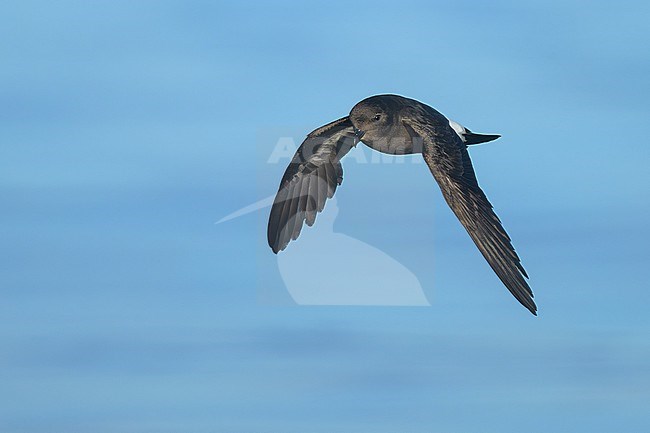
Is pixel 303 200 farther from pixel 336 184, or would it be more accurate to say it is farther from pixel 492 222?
pixel 492 222

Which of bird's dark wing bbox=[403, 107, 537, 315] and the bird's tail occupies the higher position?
the bird's tail

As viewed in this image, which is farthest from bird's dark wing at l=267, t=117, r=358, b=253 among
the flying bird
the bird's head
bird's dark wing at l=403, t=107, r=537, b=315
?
bird's dark wing at l=403, t=107, r=537, b=315

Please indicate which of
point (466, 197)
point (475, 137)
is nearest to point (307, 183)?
point (475, 137)

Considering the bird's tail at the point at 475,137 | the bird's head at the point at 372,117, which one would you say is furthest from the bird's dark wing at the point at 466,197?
the bird's tail at the point at 475,137

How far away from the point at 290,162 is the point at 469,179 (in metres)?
3.96

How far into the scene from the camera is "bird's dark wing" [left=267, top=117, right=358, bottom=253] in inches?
628

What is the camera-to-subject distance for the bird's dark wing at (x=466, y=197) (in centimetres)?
1229

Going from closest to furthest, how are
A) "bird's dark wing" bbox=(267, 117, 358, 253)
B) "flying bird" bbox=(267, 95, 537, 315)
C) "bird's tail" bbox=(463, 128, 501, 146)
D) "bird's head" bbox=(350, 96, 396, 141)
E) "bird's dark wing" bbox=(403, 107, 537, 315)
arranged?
"bird's dark wing" bbox=(403, 107, 537, 315) → "flying bird" bbox=(267, 95, 537, 315) → "bird's head" bbox=(350, 96, 396, 141) → "bird's tail" bbox=(463, 128, 501, 146) → "bird's dark wing" bbox=(267, 117, 358, 253)

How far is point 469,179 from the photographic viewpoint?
1326 centimetres

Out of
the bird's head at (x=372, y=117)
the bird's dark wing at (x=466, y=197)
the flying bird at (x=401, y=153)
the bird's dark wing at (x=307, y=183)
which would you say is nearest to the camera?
the bird's dark wing at (x=466, y=197)

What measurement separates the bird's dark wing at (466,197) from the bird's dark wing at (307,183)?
6.85 ft

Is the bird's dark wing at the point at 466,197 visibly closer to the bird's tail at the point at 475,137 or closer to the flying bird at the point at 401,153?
the flying bird at the point at 401,153

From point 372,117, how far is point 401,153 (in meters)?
0.68

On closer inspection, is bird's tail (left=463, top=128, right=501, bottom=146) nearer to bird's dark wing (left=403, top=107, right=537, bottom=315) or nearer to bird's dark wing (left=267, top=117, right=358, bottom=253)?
bird's dark wing (left=403, top=107, right=537, bottom=315)
